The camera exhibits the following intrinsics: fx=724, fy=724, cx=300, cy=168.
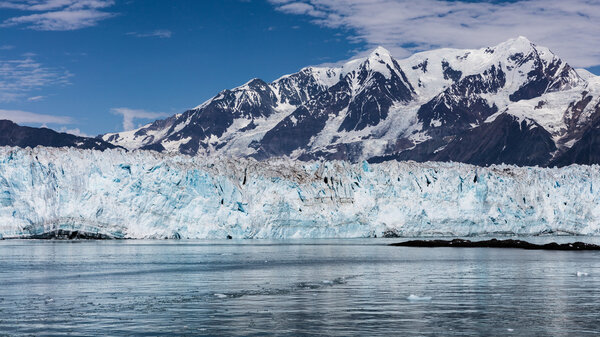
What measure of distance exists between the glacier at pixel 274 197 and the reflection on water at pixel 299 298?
89.9 feet

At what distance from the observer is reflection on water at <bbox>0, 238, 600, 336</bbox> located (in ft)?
65.8

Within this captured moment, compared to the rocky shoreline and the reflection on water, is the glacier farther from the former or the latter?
the reflection on water

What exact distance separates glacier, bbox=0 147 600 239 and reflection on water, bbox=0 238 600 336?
27.4 meters

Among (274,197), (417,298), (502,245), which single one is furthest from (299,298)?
(274,197)

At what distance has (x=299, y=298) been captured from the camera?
2681 centimetres

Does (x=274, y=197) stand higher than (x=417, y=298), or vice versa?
(x=274, y=197)

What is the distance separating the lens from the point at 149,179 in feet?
240

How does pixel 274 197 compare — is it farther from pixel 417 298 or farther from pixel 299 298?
pixel 417 298

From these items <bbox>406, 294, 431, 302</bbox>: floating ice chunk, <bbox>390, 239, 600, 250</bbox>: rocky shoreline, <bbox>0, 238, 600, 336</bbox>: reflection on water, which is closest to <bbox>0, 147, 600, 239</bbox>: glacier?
<bbox>390, 239, 600, 250</bbox>: rocky shoreline

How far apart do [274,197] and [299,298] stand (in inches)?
2017

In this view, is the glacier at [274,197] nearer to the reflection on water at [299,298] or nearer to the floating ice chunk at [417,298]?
the reflection on water at [299,298]

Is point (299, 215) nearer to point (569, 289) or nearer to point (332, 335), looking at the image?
point (569, 289)

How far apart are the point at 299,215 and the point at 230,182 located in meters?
A: 8.77

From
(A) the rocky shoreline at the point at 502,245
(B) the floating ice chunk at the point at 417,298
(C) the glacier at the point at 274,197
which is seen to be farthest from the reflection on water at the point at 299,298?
(C) the glacier at the point at 274,197
